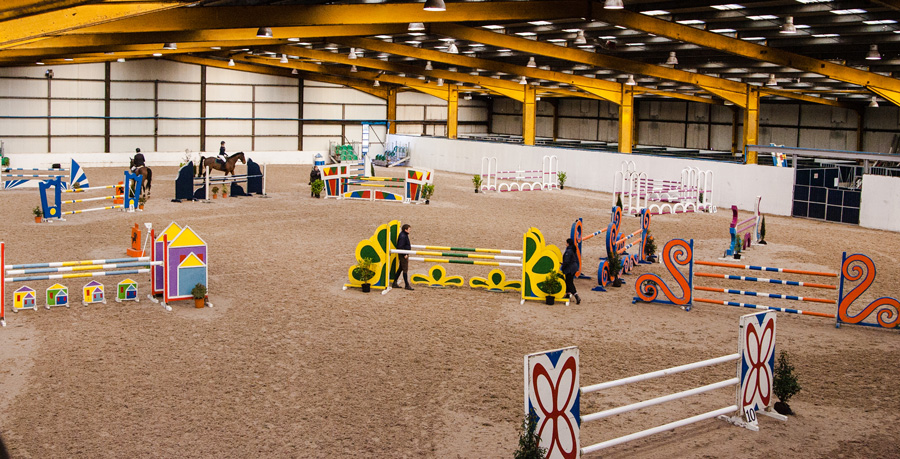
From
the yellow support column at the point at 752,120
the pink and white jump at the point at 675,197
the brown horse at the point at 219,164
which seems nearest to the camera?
the pink and white jump at the point at 675,197

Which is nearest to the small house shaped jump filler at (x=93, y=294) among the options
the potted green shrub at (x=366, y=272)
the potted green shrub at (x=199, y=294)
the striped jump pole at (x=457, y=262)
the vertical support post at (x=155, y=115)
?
the potted green shrub at (x=199, y=294)

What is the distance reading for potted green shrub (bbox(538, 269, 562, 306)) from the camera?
11.7 metres

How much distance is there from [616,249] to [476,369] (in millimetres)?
5598

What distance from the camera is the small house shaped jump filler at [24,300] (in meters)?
10.7

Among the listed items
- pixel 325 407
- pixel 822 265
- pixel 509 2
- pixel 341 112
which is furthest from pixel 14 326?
pixel 341 112

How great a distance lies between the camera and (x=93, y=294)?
36.7 ft

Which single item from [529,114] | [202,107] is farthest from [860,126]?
[202,107]

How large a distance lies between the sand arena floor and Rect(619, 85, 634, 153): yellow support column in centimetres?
1587

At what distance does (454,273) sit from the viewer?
1416 cm

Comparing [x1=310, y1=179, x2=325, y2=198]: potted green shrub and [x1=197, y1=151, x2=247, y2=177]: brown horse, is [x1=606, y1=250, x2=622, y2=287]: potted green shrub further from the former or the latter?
[x1=197, y1=151, x2=247, y2=177]: brown horse

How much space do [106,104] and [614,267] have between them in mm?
29356

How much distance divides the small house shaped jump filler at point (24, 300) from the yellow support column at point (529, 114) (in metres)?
27.1

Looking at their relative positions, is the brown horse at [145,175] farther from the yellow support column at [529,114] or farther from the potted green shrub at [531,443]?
the potted green shrub at [531,443]

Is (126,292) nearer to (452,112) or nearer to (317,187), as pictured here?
(317,187)
